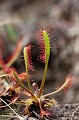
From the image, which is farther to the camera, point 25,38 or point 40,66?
point 40,66

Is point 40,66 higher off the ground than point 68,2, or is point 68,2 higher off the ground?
point 68,2

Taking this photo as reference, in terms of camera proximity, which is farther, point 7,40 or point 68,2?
point 68,2

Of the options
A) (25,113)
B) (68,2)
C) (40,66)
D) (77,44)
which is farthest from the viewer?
(68,2)

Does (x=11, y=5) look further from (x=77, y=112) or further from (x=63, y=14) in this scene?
(x=77, y=112)

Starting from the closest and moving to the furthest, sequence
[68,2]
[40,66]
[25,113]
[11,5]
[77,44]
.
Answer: [25,113]
[77,44]
[40,66]
[68,2]
[11,5]

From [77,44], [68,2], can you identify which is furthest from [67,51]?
[68,2]

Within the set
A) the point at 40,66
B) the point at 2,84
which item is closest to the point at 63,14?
the point at 40,66

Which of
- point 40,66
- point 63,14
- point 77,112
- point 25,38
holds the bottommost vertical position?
point 77,112

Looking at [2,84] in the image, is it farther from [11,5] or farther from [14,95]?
[11,5]

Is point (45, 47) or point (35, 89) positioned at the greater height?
point (45, 47)
